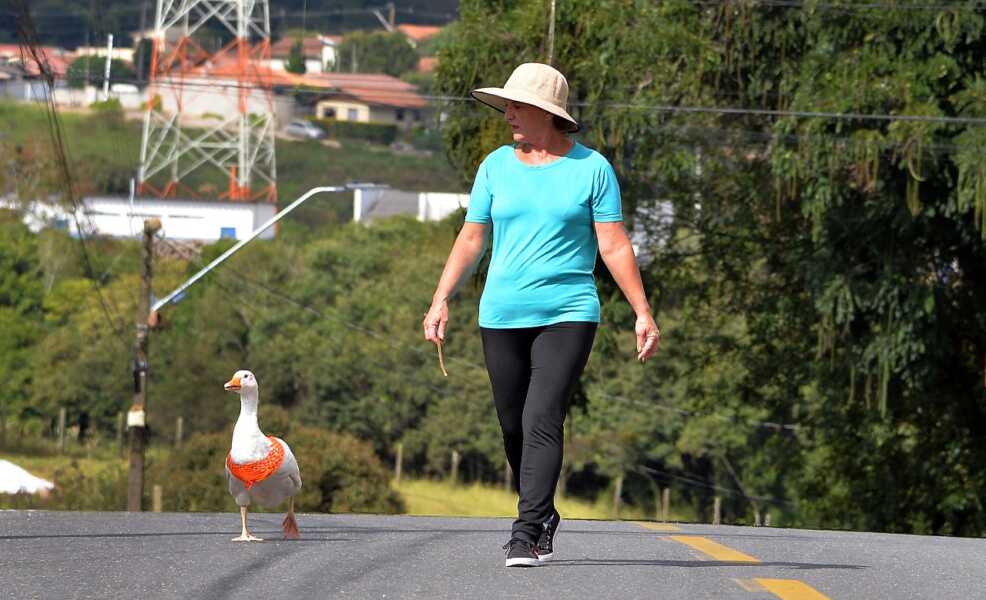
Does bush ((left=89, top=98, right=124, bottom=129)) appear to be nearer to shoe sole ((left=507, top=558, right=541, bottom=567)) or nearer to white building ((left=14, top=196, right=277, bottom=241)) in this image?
white building ((left=14, top=196, right=277, bottom=241))

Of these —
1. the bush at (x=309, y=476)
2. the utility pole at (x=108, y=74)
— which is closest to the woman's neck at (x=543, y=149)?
the utility pole at (x=108, y=74)

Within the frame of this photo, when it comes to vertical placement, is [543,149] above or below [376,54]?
below

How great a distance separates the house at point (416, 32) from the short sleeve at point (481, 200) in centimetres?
12678

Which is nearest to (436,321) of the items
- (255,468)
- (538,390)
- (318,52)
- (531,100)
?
(538,390)

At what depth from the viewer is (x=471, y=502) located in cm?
7575

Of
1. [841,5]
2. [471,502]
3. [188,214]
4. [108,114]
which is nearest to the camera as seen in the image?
[841,5]

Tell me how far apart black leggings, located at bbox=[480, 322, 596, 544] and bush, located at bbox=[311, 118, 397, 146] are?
135668mm

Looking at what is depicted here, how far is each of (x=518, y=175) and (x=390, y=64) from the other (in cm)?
11621

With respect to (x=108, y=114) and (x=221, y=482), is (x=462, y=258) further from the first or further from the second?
(x=108, y=114)

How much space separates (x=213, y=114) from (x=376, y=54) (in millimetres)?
18279

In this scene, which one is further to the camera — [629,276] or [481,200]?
[481,200]

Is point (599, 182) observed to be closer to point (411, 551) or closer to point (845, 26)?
point (411, 551)

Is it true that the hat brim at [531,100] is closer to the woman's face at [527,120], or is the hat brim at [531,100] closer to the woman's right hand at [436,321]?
the woman's face at [527,120]

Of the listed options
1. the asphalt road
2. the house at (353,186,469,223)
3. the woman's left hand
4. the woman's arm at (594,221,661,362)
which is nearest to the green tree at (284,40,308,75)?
the house at (353,186,469,223)
